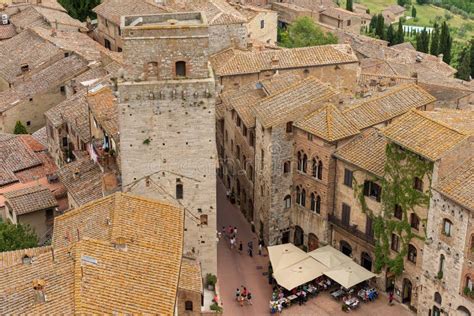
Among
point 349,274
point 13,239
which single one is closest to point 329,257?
point 349,274

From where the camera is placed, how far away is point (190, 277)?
1957 inches

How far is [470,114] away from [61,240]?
1323 inches

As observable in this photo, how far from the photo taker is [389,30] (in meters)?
141

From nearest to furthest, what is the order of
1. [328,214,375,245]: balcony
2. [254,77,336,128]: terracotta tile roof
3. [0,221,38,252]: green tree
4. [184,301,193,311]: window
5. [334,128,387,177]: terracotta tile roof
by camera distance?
[184,301,193,311]: window → [0,221,38,252]: green tree → [334,128,387,177]: terracotta tile roof → [328,214,375,245]: balcony → [254,77,336,128]: terracotta tile roof

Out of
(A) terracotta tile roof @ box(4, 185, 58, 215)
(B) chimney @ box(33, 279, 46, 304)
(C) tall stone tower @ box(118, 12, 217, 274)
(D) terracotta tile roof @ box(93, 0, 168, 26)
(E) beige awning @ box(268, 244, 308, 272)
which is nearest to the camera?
(B) chimney @ box(33, 279, 46, 304)

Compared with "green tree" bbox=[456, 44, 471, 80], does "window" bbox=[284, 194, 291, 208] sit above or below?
above

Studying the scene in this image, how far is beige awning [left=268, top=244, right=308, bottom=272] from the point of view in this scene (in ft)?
206

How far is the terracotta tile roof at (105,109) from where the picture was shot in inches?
2518

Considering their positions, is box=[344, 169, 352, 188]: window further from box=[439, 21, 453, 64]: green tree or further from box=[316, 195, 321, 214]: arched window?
box=[439, 21, 453, 64]: green tree

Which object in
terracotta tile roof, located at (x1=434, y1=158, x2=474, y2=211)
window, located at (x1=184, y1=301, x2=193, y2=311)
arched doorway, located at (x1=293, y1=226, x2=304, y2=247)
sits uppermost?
terracotta tile roof, located at (x1=434, y1=158, x2=474, y2=211)

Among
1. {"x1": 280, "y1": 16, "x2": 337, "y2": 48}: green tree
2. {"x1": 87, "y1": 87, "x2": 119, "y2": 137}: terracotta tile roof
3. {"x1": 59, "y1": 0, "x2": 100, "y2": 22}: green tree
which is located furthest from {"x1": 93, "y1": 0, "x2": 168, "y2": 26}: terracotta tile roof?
{"x1": 87, "y1": 87, "x2": 119, "y2": 137}: terracotta tile roof

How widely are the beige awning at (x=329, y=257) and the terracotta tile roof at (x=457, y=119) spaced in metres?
13.5

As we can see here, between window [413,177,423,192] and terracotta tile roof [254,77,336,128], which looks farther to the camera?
terracotta tile roof [254,77,336,128]

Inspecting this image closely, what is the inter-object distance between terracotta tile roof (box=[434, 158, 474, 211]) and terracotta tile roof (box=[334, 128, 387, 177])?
6.22 meters
